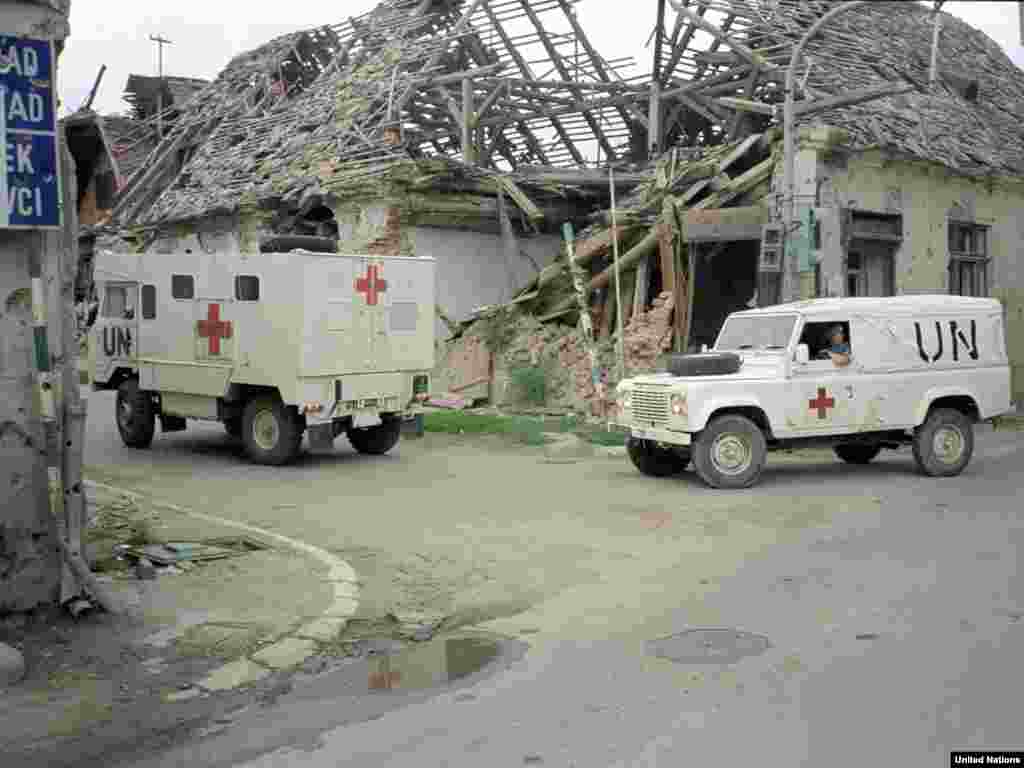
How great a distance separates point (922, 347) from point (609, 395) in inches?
269

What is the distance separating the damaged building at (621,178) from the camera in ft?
62.3

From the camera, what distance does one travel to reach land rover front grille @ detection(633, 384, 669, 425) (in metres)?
11.9

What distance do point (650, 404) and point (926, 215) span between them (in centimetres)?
1120

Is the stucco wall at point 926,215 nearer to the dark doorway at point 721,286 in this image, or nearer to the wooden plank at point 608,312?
the dark doorway at point 721,286

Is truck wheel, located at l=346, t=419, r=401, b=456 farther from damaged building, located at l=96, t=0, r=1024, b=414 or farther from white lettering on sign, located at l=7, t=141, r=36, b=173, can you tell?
white lettering on sign, located at l=7, t=141, r=36, b=173

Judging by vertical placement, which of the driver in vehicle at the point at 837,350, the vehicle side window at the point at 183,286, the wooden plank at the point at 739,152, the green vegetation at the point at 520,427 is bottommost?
the green vegetation at the point at 520,427

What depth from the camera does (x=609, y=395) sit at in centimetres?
1861

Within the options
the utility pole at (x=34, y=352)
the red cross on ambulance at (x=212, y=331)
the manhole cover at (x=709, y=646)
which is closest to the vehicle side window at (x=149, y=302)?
the red cross on ambulance at (x=212, y=331)

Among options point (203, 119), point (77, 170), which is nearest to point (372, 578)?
point (77, 170)

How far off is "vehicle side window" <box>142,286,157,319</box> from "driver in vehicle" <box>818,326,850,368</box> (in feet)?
27.8

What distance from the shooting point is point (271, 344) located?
1333cm

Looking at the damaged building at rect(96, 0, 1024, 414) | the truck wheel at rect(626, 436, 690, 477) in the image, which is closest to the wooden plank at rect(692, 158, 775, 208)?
the damaged building at rect(96, 0, 1024, 414)

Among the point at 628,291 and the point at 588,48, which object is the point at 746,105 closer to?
the point at 628,291

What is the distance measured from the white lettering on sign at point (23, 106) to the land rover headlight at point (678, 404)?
23.2 feet
